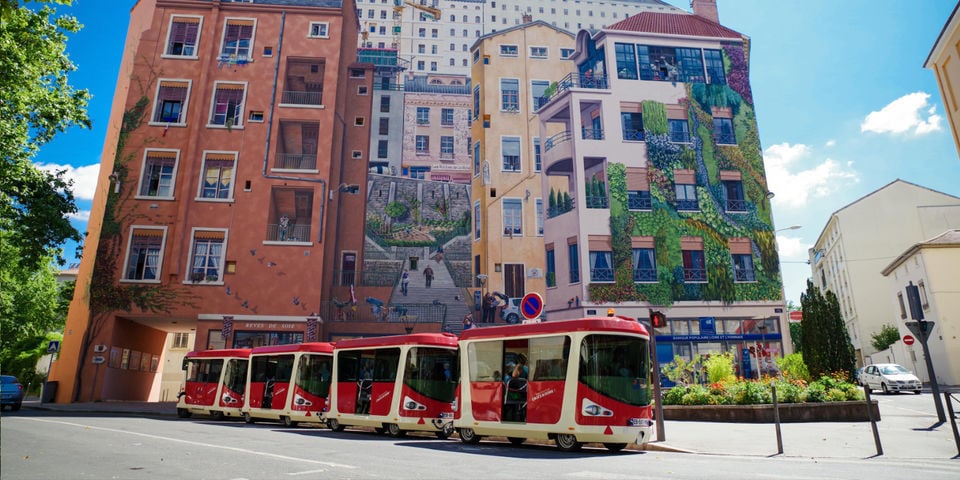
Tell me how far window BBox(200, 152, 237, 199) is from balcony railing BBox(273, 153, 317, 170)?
237 cm

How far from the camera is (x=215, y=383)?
22281 millimetres

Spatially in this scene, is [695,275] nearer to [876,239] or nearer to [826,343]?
[826,343]

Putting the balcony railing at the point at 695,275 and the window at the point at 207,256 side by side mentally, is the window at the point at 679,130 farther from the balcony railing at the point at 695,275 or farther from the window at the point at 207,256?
the window at the point at 207,256

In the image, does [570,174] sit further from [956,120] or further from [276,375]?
[956,120]

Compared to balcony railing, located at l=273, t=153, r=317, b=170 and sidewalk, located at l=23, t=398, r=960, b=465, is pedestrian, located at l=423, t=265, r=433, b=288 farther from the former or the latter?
sidewalk, located at l=23, t=398, r=960, b=465

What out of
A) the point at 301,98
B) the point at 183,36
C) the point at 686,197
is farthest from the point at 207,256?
the point at 686,197

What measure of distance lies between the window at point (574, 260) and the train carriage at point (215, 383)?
17132mm

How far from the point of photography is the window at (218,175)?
100 feet

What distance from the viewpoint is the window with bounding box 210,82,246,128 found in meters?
31.7

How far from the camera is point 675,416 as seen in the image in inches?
709

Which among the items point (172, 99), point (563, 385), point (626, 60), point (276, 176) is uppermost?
point (626, 60)

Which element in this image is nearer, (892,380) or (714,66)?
(892,380)

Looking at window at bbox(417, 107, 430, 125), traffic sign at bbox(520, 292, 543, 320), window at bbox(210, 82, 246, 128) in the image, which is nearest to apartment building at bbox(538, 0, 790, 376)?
traffic sign at bbox(520, 292, 543, 320)

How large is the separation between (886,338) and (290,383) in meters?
48.7
